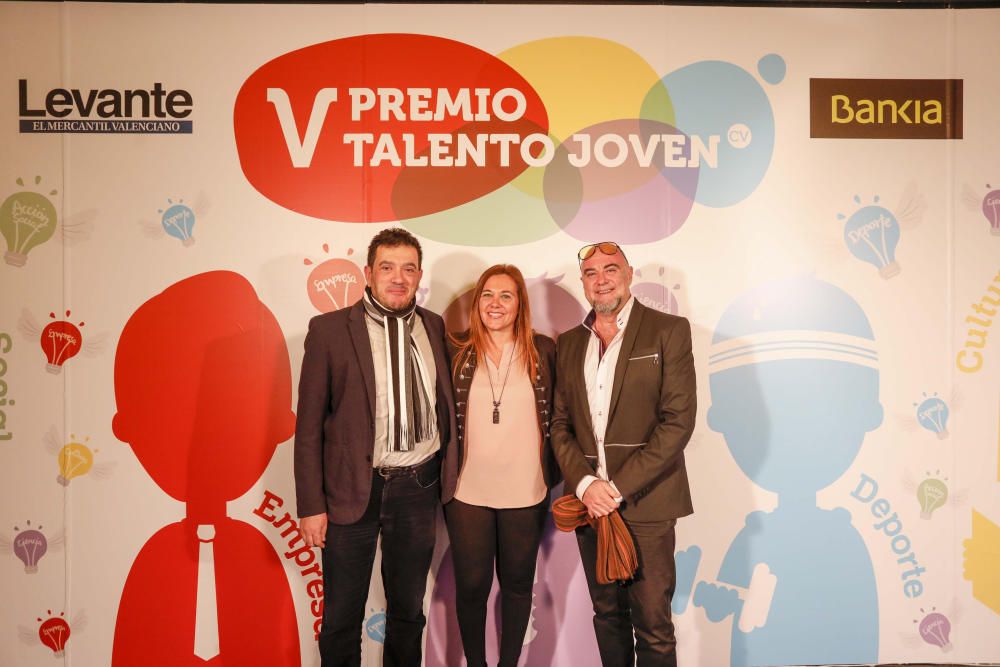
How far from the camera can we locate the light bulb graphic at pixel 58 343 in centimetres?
316

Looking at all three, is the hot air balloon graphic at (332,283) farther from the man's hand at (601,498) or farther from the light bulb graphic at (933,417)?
the light bulb graphic at (933,417)

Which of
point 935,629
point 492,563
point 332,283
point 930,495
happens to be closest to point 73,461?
point 332,283

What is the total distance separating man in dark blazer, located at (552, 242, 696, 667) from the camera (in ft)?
8.39

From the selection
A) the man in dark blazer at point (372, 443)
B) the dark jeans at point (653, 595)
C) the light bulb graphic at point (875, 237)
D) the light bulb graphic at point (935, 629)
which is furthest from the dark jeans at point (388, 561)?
the light bulb graphic at point (935, 629)

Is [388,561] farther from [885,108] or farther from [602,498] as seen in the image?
[885,108]

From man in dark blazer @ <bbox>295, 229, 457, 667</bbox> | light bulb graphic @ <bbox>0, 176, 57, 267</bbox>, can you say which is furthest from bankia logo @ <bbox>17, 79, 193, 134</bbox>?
man in dark blazer @ <bbox>295, 229, 457, 667</bbox>

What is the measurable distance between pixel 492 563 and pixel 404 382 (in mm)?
863

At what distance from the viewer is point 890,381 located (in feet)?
10.7

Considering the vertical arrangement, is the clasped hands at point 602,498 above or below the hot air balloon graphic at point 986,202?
below

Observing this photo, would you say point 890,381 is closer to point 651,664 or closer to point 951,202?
point 951,202

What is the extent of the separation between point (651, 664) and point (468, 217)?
2168 mm

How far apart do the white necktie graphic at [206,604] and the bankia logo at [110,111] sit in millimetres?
2036

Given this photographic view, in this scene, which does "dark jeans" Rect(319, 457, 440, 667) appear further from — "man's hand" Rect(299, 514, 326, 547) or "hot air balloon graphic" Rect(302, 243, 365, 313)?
"hot air balloon graphic" Rect(302, 243, 365, 313)

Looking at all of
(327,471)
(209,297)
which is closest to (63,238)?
(209,297)
